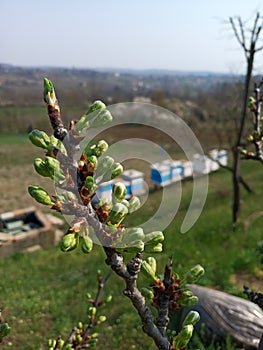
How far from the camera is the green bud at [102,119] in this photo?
1152mm

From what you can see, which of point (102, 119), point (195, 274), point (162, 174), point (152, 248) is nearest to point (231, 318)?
point (195, 274)

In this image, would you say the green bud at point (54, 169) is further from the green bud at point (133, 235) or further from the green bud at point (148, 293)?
the green bud at point (148, 293)

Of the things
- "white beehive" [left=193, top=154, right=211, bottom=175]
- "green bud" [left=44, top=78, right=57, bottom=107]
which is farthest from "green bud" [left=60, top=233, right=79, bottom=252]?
"white beehive" [left=193, top=154, right=211, bottom=175]

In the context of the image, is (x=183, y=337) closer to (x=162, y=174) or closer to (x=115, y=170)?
(x=115, y=170)

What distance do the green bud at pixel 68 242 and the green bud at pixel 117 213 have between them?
142mm

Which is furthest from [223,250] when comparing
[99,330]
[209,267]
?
[99,330]

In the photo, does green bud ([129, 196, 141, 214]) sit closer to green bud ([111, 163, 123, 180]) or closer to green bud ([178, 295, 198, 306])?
green bud ([111, 163, 123, 180])

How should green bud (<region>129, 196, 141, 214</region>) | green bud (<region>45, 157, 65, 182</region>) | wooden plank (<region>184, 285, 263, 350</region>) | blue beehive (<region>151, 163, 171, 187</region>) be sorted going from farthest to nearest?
1. blue beehive (<region>151, 163, 171, 187</region>)
2. wooden plank (<region>184, 285, 263, 350</region>)
3. green bud (<region>129, 196, 141, 214</region>)
4. green bud (<region>45, 157, 65, 182</region>)

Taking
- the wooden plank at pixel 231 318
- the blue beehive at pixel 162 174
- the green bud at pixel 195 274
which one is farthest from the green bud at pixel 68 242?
the blue beehive at pixel 162 174

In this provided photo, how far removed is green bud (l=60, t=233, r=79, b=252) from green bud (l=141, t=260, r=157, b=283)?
534mm

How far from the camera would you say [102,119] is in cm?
116

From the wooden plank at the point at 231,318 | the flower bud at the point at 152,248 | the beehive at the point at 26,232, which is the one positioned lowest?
the beehive at the point at 26,232

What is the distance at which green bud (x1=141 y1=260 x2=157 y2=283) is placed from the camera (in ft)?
5.36

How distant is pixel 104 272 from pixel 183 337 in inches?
268
